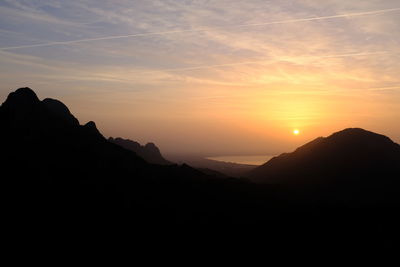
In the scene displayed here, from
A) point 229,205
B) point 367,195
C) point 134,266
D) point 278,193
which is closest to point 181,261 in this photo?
point 134,266

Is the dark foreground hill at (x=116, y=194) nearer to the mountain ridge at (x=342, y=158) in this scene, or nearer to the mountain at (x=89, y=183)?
the mountain at (x=89, y=183)

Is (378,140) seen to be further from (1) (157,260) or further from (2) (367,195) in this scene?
(1) (157,260)

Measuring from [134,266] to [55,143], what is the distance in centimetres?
3005

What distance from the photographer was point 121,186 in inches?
2395

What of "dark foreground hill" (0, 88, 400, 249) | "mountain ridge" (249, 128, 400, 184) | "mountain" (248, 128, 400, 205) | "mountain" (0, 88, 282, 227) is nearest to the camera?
"dark foreground hill" (0, 88, 400, 249)

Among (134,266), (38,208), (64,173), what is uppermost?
(64,173)

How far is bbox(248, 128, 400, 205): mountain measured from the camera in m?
101

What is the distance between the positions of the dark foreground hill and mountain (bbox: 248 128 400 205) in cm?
3566

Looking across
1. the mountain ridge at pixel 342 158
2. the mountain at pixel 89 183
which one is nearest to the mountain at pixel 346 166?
the mountain ridge at pixel 342 158

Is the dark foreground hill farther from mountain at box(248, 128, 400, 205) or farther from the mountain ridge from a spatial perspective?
the mountain ridge

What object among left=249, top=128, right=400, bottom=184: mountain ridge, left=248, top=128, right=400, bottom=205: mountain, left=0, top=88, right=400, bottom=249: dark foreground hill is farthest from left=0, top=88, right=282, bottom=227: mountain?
left=249, top=128, right=400, bottom=184: mountain ridge

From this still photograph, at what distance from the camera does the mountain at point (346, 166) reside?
101000 millimetres

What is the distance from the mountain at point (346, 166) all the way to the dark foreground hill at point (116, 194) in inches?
1404

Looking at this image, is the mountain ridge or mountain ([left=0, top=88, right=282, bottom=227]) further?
the mountain ridge
